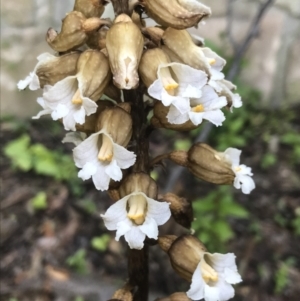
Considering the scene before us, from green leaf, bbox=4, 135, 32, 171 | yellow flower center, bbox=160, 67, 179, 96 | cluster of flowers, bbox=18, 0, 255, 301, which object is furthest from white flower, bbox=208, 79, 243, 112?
green leaf, bbox=4, 135, 32, 171

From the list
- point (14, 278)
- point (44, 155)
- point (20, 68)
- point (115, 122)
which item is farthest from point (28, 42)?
point (115, 122)

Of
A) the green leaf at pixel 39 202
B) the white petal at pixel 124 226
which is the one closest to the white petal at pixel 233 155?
the white petal at pixel 124 226

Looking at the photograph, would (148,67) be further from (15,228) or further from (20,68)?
(20,68)

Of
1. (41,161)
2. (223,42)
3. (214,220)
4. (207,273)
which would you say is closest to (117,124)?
(207,273)

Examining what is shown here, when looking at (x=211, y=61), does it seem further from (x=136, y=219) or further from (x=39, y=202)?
(x=39, y=202)

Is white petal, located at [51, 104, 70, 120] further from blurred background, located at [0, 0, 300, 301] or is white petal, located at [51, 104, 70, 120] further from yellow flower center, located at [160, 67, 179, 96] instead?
blurred background, located at [0, 0, 300, 301]

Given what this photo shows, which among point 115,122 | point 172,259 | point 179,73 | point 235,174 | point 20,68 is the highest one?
point 179,73

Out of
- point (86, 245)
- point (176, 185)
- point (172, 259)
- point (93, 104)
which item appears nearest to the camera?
point (93, 104)
